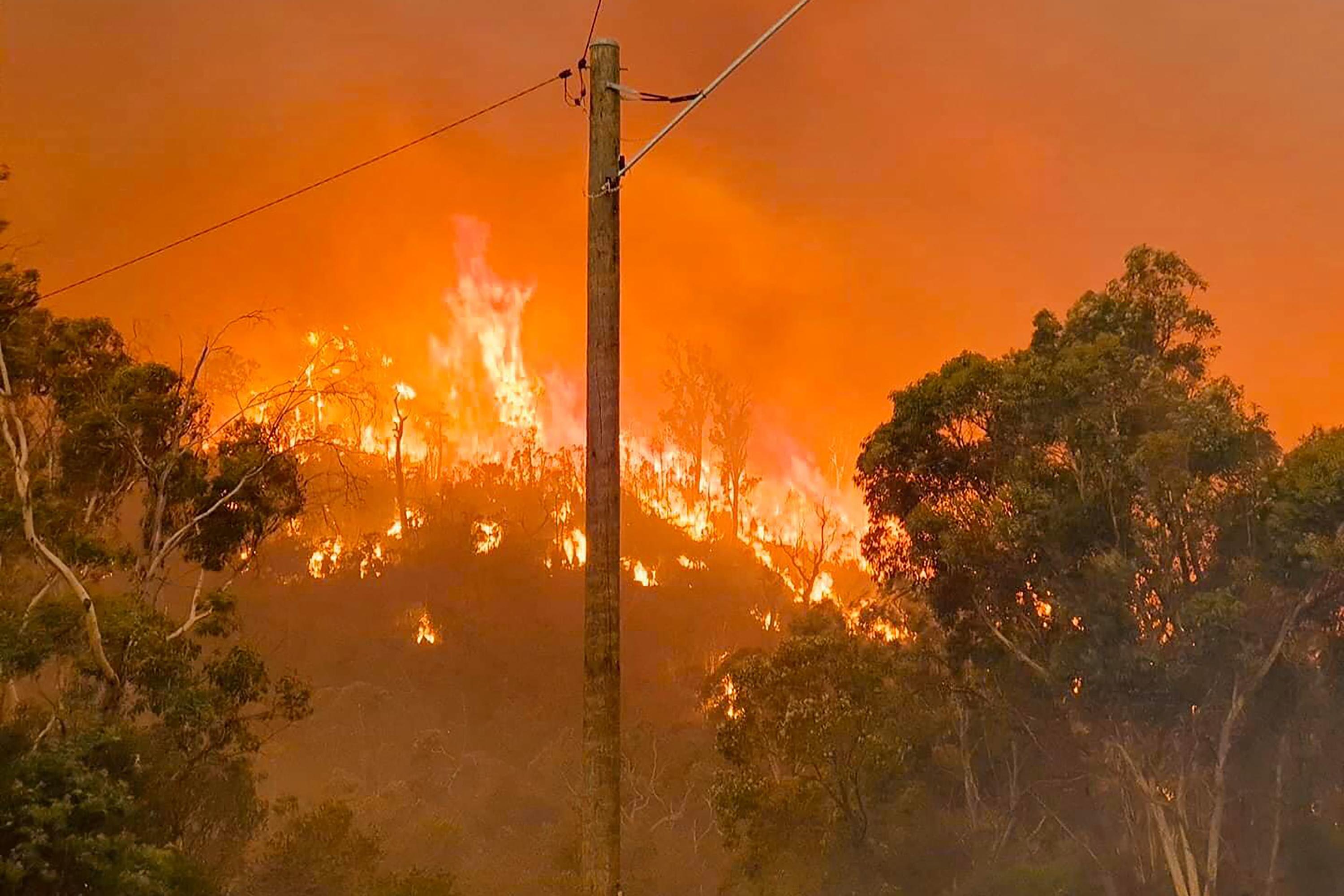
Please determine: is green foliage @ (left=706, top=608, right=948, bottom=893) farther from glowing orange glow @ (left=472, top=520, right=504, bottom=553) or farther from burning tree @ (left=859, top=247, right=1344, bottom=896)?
glowing orange glow @ (left=472, top=520, right=504, bottom=553)

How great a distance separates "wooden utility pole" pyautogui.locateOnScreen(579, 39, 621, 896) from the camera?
28.1 feet

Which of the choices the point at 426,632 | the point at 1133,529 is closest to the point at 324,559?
the point at 426,632

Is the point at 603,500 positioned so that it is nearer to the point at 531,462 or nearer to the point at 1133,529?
the point at 1133,529

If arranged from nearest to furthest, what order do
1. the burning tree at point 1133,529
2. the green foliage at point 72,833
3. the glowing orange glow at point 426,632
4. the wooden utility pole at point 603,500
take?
the wooden utility pole at point 603,500
the green foliage at point 72,833
the burning tree at point 1133,529
the glowing orange glow at point 426,632

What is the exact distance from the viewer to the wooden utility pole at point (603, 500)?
858 cm

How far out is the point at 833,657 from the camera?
37.5 meters

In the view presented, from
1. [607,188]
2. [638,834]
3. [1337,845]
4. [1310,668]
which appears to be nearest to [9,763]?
[607,188]

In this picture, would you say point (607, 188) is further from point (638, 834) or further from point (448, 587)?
point (448, 587)

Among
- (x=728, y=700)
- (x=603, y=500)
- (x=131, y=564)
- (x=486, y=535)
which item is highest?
(x=486, y=535)

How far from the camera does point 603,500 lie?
902cm

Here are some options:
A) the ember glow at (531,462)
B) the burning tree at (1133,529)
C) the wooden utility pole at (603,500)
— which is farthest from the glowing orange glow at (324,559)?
the wooden utility pole at (603,500)

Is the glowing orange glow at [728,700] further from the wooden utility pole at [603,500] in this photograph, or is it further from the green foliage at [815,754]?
the wooden utility pole at [603,500]

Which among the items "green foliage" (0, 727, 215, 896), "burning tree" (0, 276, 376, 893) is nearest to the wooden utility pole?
"green foliage" (0, 727, 215, 896)

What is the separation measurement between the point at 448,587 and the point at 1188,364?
7012 cm
